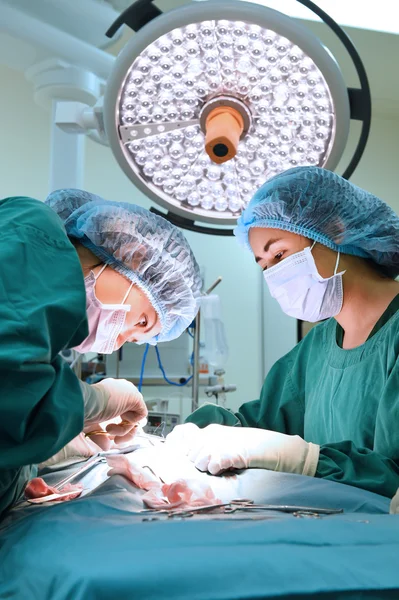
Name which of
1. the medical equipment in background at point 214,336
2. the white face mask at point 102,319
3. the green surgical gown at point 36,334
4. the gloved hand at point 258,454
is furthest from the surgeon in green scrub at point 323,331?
the medical equipment in background at point 214,336

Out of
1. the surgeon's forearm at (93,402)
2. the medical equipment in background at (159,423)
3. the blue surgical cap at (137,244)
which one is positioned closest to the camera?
the surgeon's forearm at (93,402)

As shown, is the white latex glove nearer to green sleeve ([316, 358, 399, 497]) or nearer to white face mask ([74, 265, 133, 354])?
white face mask ([74, 265, 133, 354])

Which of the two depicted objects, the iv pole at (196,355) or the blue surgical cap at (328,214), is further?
the iv pole at (196,355)

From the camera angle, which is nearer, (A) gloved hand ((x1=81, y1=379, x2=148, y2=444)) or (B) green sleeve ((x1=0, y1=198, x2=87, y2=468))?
(B) green sleeve ((x1=0, y1=198, x2=87, y2=468))

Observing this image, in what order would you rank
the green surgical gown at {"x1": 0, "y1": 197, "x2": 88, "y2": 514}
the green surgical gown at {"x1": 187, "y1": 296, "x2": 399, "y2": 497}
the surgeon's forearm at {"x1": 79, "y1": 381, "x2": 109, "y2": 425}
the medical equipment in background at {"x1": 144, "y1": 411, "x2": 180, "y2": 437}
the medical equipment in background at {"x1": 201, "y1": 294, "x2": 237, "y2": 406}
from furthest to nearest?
the medical equipment in background at {"x1": 201, "y1": 294, "x2": 237, "y2": 406}, the medical equipment in background at {"x1": 144, "y1": 411, "x2": 180, "y2": 437}, the green surgical gown at {"x1": 187, "y1": 296, "x2": 399, "y2": 497}, the surgeon's forearm at {"x1": 79, "y1": 381, "x2": 109, "y2": 425}, the green surgical gown at {"x1": 0, "y1": 197, "x2": 88, "y2": 514}

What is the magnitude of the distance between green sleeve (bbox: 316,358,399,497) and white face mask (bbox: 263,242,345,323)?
0.39 m

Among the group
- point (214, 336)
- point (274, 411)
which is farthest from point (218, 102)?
point (214, 336)

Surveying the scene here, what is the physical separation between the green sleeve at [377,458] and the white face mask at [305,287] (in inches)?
15.3

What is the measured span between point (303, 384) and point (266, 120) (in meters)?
1.04

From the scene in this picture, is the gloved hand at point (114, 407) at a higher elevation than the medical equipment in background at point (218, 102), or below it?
below

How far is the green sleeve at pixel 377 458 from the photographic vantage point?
47.1 inches

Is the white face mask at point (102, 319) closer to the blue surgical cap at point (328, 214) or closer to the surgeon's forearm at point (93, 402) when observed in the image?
the surgeon's forearm at point (93, 402)

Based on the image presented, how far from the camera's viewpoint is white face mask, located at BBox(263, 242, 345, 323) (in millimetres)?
1643

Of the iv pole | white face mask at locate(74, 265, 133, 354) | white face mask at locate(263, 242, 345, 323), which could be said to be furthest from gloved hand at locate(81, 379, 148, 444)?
the iv pole
